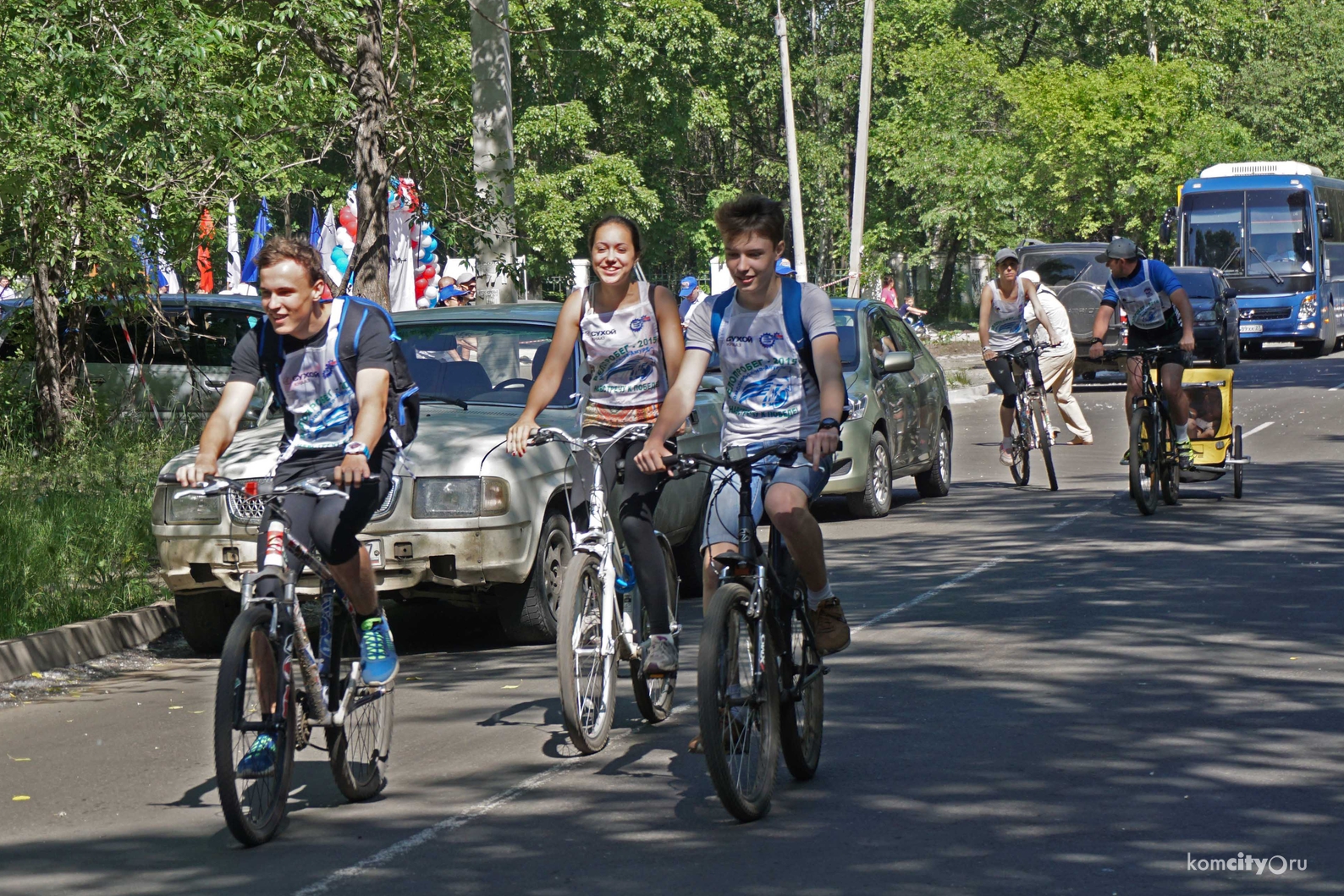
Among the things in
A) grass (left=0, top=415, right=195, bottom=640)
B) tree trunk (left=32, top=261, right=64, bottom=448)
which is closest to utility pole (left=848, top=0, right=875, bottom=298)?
tree trunk (left=32, top=261, right=64, bottom=448)

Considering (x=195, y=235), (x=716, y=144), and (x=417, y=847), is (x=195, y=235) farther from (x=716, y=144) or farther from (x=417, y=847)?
(x=716, y=144)

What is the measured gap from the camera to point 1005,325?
631 inches

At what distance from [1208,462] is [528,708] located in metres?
8.01

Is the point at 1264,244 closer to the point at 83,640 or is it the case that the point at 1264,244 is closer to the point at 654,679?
the point at 83,640

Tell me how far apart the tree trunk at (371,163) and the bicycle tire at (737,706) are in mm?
8384

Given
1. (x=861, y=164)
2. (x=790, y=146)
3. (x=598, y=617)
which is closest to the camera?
(x=598, y=617)

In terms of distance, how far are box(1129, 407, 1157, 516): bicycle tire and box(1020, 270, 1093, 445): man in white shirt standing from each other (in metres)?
2.65

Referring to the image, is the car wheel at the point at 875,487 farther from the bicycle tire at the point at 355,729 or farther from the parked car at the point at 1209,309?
the parked car at the point at 1209,309

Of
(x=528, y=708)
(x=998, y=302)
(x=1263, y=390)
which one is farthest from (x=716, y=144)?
(x=528, y=708)

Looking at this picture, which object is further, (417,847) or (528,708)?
(528,708)

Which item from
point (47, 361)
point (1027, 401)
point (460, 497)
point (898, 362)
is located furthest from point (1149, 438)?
point (47, 361)

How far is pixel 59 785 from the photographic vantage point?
662cm

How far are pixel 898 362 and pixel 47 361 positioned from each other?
7.57 m

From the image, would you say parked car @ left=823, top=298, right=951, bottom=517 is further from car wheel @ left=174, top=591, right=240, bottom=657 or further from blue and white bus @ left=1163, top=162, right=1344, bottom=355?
blue and white bus @ left=1163, top=162, right=1344, bottom=355
